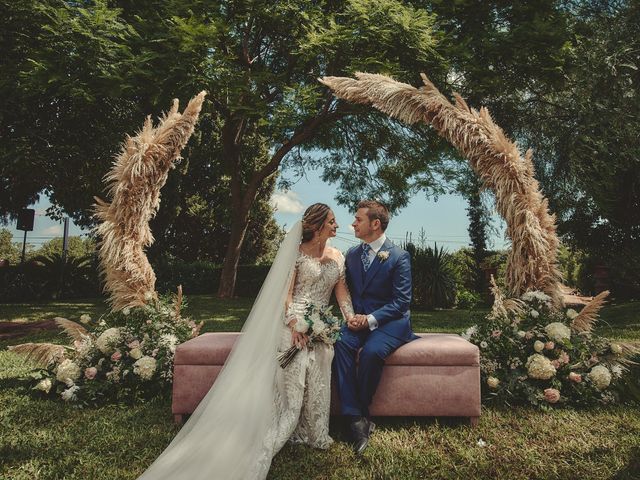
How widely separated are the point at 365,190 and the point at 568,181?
7.87 m

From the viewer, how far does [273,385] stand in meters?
3.80

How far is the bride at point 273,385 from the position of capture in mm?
3195

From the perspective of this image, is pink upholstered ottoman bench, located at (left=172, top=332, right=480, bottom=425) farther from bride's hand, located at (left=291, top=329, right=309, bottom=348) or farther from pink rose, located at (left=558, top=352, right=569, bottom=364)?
pink rose, located at (left=558, top=352, right=569, bottom=364)

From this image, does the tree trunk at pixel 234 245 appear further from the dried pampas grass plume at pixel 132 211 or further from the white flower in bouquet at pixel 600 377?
the white flower in bouquet at pixel 600 377

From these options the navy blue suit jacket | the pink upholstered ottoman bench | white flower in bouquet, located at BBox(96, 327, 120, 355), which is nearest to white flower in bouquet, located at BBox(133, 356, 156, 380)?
white flower in bouquet, located at BBox(96, 327, 120, 355)

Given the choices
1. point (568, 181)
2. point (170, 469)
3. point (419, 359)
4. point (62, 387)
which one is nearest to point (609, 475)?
point (419, 359)

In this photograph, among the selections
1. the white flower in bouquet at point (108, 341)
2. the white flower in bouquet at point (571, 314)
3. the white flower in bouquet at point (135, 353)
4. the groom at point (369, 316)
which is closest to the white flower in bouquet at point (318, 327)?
the groom at point (369, 316)

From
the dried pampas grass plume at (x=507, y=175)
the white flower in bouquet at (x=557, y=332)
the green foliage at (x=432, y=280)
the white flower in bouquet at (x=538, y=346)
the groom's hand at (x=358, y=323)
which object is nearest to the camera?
the groom's hand at (x=358, y=323)

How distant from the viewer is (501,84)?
1178 centimetres

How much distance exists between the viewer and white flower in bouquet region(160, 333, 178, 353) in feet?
17.0

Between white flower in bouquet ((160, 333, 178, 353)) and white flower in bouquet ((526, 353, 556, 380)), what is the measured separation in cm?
389

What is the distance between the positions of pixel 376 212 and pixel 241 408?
226cm

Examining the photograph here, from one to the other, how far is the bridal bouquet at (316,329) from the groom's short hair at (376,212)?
110 cm

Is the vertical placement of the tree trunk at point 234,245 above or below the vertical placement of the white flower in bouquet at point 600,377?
above
